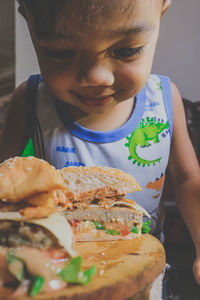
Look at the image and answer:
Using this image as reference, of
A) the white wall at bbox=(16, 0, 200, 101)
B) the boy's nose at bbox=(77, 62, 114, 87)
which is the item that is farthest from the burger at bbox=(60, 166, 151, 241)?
the white wall at bbox=(16, 0, 200, 101)

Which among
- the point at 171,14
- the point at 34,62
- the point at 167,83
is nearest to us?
the point at 167,83

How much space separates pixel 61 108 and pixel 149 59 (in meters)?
0.54

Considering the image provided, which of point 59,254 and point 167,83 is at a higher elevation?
point 167,83

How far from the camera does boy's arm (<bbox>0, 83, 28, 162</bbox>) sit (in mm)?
1455

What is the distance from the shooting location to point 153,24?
2.89 ft

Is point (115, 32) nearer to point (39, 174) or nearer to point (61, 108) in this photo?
point (39, 174)

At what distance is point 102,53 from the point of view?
2.81ft

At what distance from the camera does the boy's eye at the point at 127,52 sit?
889mm

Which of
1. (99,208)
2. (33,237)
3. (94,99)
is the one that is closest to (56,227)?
(33,237)

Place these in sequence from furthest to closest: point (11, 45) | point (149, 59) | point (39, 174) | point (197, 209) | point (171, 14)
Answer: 1. point (171, 14)
2. point (11, 45)
3. point (197, 209)
4. point (149, 59)
5. point (39, 174)

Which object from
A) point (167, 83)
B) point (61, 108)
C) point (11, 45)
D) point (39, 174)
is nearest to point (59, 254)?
point (39, 174)

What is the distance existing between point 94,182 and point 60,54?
407 millimetres

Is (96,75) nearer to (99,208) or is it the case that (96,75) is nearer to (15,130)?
(99,208)

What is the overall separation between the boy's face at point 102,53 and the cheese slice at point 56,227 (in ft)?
1.26
